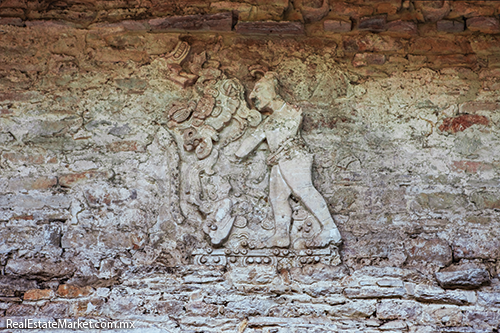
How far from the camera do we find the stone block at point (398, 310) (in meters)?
3.35

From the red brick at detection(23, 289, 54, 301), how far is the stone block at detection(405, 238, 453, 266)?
2119 mm

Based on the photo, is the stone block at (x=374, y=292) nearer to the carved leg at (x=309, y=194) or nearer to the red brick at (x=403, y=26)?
the carved leg at (x=309, y=194)

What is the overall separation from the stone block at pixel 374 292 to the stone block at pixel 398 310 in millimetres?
42

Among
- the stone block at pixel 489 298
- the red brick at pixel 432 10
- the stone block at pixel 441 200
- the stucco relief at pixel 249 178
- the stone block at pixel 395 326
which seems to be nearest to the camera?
the stone block at pixel 395 326

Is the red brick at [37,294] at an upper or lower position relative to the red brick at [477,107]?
lower

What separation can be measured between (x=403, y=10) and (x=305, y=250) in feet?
5.53

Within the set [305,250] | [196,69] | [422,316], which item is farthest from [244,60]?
[422,316]

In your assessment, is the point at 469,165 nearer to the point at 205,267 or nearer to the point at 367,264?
the point at 367,264

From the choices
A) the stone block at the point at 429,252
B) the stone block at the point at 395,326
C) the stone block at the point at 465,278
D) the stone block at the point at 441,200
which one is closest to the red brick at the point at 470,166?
the stone block at the point at 441,200

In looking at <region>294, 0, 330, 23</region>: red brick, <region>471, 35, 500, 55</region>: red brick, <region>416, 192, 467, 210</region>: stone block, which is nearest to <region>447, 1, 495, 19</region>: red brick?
<region>471, 35, 500, 55</region>: red brick

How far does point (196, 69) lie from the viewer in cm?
408

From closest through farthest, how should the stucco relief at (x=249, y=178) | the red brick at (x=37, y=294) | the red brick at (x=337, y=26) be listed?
the red brick at (x=37, y=294) < the stucco relief at (x=249, y=178) < the red brick at (x=337, y=26)

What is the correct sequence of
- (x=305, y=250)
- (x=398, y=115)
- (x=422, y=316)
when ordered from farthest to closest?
(x=398, y=115) < (x=305, y=250) < (x=422, y=316)

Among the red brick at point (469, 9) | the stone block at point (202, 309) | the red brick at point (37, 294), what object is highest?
the red brick at point (469, 9)
